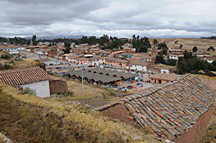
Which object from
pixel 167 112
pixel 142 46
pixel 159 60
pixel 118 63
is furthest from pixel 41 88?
pixel 142 46

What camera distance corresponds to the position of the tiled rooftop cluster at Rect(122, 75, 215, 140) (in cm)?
497

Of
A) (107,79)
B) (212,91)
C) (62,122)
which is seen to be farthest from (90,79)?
(62,122)

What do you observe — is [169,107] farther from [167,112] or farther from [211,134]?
[211,134]

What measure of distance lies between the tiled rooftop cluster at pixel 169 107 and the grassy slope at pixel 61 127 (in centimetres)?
76

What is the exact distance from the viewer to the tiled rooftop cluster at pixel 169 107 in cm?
497

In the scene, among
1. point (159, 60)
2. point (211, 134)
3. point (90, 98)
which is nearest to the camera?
point (211, 134)

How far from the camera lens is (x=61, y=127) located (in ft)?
14.9

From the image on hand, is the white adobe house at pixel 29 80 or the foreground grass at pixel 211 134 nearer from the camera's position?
the foreground grass at pixel 211 134

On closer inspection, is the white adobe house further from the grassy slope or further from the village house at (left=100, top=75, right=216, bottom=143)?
the village house at (left=100, top=75, right=216, bottom=143)

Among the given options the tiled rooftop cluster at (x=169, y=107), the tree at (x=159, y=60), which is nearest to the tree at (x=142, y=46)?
the tree at (x=159, y=60)

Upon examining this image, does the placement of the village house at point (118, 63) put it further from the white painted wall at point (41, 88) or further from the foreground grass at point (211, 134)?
the foreground grass at point (211, 134)

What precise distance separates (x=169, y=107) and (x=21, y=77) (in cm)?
1280

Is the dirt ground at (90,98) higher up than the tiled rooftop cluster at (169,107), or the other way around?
the tiled rooftop cluster at (169,107)

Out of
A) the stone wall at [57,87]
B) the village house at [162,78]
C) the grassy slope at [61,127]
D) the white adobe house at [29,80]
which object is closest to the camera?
the grassy slope at [61,127]
